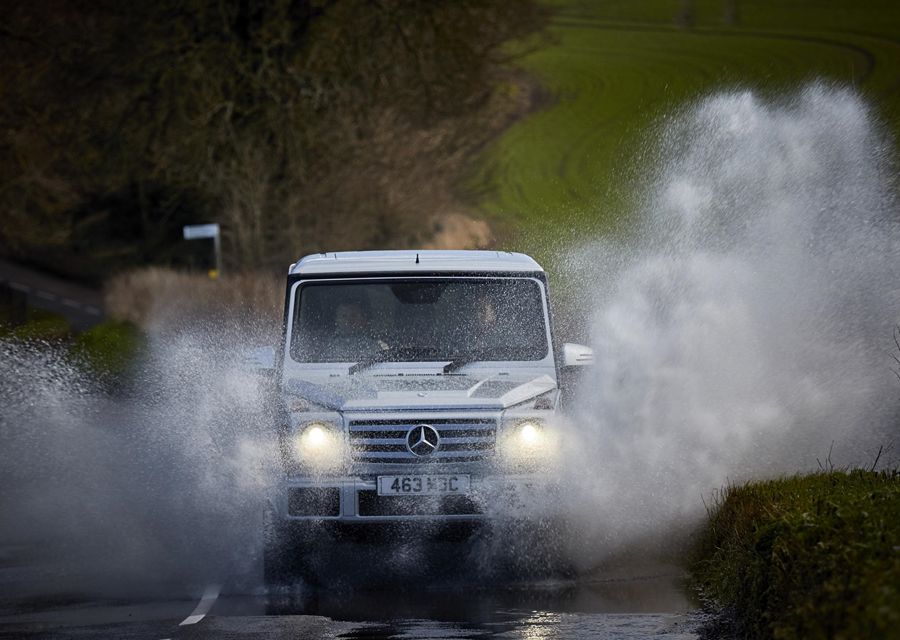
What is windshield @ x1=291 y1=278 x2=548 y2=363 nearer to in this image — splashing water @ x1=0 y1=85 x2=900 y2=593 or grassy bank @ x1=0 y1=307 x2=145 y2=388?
splashing water @ x1=0 y1=85 x2=900 y2=593

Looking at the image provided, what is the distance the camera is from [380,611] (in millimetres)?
10930

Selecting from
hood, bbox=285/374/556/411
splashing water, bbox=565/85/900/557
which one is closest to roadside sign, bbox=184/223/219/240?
splashing water, bbox=565/85/900/557

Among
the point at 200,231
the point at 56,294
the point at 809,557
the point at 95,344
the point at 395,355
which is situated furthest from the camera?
the point at 56,294

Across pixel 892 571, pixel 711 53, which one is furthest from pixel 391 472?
pixel 711 53

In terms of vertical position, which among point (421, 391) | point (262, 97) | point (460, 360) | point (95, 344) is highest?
point (262, 97)

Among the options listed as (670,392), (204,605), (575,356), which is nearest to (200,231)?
(670,392)

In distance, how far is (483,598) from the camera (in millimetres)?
11352

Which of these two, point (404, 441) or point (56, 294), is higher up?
point (56, 294)

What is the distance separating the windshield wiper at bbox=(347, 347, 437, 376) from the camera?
12.8 metres

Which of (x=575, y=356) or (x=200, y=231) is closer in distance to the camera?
(x=575, y=356)

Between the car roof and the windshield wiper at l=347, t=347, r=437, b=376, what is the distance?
576mm

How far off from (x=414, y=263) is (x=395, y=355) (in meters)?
0.74

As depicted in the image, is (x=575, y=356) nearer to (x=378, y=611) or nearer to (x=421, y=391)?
(x=421, y=391)

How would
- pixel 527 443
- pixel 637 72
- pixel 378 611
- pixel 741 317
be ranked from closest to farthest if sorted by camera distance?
pixel 378 611
pixel 527 443
pixel 741 317
pixel 637 72
